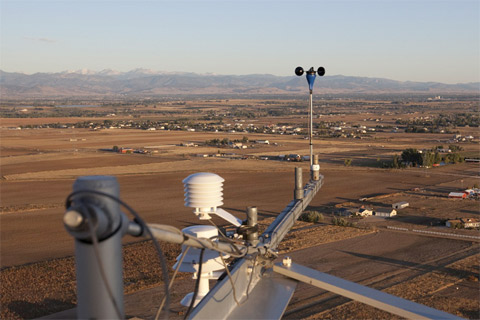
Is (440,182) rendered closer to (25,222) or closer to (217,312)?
(25,222)

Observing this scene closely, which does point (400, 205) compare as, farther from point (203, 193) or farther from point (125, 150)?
point (125, 150)

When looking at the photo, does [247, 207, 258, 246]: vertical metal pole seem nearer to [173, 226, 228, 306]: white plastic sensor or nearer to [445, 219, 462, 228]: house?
[173, 226, 228, 306]: white plastic sensor

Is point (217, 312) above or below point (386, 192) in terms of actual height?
above

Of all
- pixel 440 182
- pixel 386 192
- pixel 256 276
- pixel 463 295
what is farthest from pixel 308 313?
pixel 440 182

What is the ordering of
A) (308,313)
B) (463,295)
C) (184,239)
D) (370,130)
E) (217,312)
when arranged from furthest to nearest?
(370,130) → (463,295) → (308,313) → (217,312) → (184,239)

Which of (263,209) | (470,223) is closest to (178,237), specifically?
(470,223)

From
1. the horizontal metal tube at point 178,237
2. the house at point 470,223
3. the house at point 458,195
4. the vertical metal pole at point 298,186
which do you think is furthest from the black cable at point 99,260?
the house at point 458,195

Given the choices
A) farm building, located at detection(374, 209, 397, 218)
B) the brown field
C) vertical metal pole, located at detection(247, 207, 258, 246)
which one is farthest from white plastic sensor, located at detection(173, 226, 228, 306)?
farm building, located at detection(374, 209, 397, 218)
